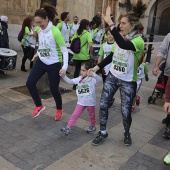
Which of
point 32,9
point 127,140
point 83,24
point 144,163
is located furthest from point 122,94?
point 32,9

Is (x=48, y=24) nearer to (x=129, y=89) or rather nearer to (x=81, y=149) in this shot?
(x=129, y=89)

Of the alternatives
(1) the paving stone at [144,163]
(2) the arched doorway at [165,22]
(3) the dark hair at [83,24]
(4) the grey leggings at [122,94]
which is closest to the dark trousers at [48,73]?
(4) the grey leggings at [122,94]

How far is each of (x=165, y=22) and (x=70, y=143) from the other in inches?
1168

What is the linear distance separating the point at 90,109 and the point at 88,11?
41.2ft

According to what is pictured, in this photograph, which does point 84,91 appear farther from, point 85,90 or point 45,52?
point 45,52

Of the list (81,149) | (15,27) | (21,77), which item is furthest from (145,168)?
(15,27)

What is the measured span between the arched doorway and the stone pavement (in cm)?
2717

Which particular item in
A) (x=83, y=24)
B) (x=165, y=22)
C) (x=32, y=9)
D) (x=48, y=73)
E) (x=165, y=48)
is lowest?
(x=48, y=73)

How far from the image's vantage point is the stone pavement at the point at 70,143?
3318 mm

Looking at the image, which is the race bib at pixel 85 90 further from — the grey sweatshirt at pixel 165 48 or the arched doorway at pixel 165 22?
the arched doorway at pixel 165 22

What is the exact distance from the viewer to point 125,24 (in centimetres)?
346

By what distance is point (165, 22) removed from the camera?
30.6 m

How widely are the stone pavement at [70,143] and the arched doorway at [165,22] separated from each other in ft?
89.1

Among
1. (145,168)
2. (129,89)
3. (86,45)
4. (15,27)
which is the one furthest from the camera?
(15,27)
